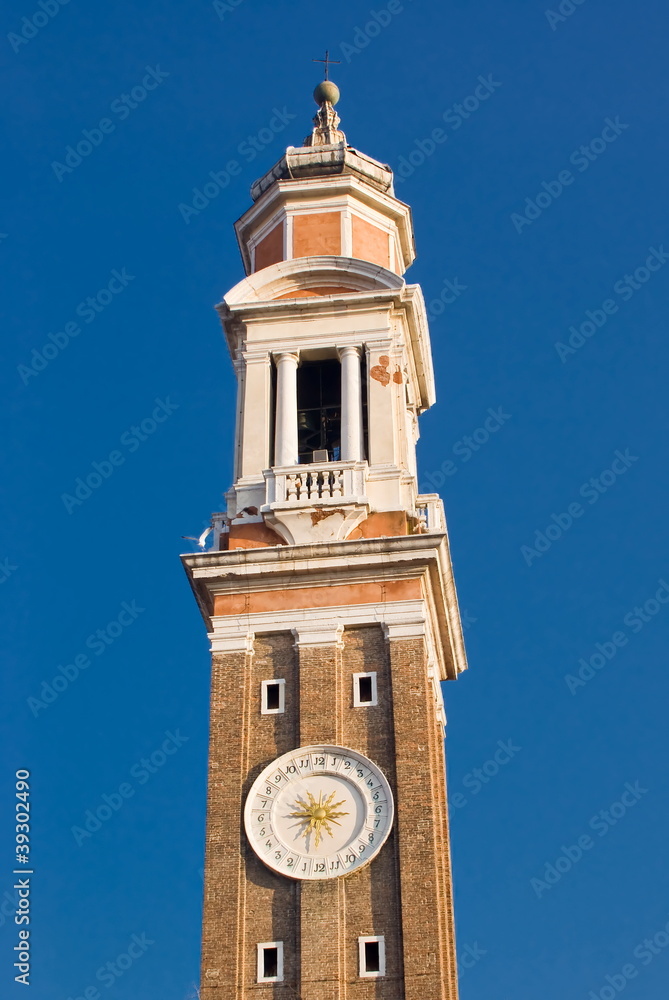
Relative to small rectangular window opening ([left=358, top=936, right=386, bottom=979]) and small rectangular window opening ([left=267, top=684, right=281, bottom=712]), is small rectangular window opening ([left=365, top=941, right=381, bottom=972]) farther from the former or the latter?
small rectangular window opening ([left=267, top=684, right=281, bottom=712])

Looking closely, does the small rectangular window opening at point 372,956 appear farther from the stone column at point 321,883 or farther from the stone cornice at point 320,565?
the stone cornice at point 320,565

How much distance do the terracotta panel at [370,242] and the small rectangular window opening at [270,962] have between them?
66.8 ft

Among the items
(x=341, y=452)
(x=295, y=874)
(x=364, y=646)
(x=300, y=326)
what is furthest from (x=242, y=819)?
(x=300, y=326)

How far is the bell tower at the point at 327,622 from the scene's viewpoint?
133ft

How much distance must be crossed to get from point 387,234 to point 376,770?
58.3 ft

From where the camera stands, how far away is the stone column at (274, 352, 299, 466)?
158 ft

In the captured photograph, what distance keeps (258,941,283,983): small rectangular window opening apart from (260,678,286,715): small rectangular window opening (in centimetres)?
574

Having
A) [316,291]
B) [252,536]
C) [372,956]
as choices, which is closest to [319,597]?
[252,536]

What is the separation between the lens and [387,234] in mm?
53625

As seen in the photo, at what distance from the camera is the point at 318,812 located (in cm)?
4206

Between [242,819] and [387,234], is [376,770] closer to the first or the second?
[242,819]

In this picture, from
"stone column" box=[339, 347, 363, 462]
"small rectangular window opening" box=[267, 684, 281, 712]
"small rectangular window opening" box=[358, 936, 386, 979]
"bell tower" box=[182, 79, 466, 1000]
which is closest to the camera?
"small rectangular window opening" box=[358, 936, 386, 979]

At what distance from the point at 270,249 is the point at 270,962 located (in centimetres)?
2145

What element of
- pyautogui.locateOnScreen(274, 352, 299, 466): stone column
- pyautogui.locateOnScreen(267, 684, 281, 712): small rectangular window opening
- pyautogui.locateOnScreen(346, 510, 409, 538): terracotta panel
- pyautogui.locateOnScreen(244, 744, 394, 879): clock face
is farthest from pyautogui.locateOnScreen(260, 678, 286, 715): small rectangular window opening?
pyautogui.locateOnScreen(274, 352, 299, 466): stone column
